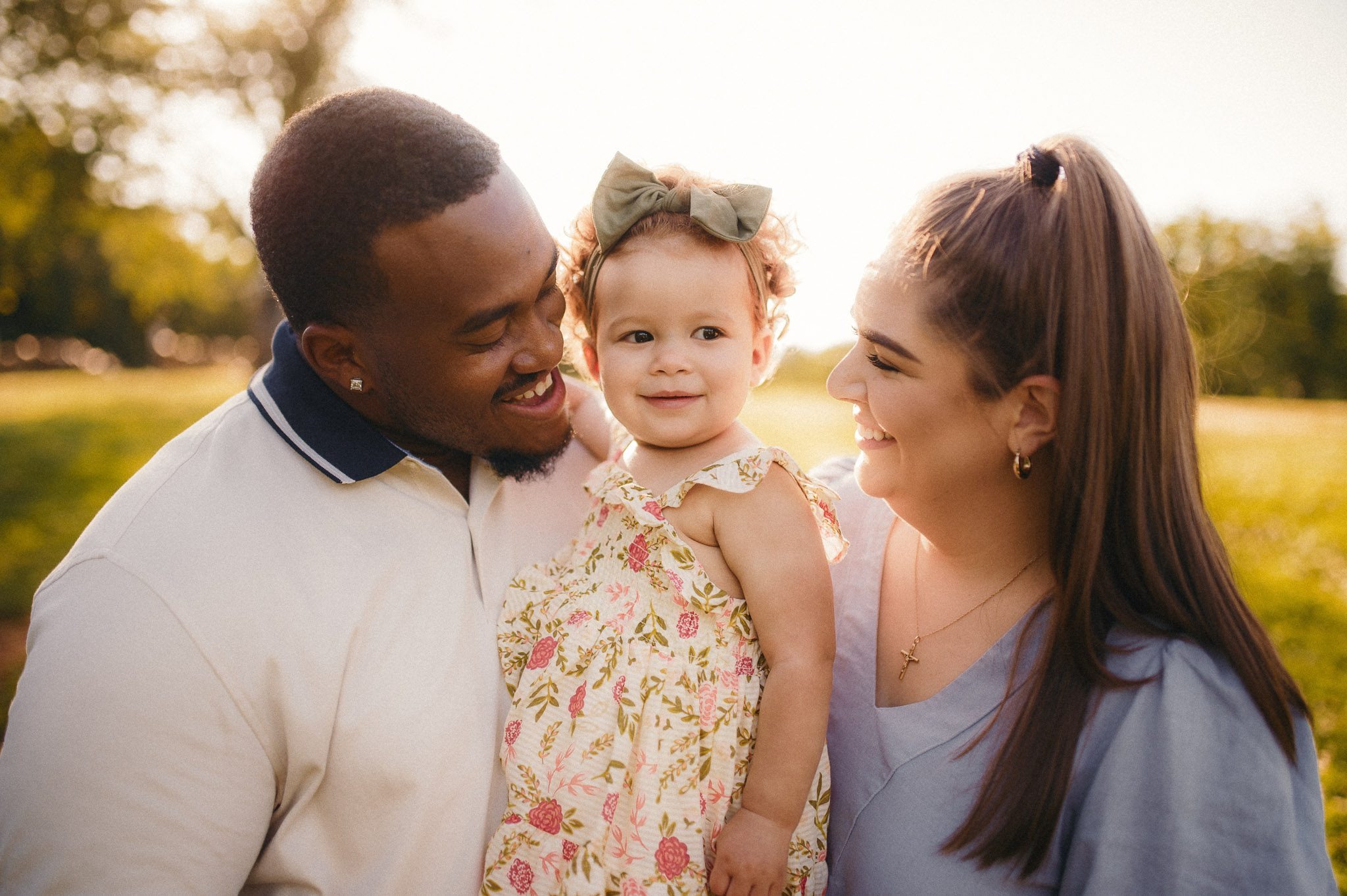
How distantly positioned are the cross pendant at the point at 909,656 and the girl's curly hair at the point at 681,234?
1.02 meters

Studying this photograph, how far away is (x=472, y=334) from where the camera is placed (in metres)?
2.30

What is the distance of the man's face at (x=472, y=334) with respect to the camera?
2.22 metres

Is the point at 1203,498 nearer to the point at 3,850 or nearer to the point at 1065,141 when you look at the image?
the point at 1065,141

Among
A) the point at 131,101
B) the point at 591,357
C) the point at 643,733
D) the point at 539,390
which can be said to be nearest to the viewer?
the point at 643,733

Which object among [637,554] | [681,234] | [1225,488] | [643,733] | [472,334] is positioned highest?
[681,234]

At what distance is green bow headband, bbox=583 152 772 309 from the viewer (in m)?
2.25

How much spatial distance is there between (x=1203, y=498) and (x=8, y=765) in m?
2.85

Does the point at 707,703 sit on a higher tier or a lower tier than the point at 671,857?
higher

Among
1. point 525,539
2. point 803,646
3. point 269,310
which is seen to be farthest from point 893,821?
point 269,310

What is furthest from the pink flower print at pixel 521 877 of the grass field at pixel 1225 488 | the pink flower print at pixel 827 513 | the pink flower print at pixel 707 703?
the grass field at pixel 1225 488

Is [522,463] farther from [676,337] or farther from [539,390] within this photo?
[676,337]

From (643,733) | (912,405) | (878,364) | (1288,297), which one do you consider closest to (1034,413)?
(912,405)

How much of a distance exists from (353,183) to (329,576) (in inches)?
40.7

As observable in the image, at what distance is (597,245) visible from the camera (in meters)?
2.45
